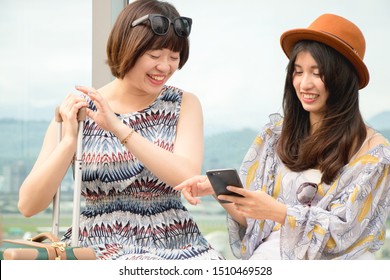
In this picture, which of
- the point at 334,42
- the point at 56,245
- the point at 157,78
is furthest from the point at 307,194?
the point at 56,245

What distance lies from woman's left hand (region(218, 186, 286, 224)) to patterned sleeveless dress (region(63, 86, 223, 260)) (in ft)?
0.86

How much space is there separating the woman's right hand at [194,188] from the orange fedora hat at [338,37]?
652mm

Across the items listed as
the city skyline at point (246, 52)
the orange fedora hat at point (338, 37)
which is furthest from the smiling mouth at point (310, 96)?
the city skyline at point (246, 52)

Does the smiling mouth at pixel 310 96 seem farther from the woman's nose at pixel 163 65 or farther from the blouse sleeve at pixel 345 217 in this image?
the woman's nose at pixel 163 65

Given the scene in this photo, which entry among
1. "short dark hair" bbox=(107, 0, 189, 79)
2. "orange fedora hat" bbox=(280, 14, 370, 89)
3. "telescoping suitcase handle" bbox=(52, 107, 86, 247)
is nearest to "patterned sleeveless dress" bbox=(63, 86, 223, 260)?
"telescoping suitcase handle" bbox=(52, 107, 86, 247)

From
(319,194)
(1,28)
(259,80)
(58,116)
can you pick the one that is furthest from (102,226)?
(1,28)

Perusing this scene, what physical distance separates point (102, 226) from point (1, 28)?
5.54 ft

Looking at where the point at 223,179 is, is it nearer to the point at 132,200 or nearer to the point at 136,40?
the point at 132,200

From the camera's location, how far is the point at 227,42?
4137mm

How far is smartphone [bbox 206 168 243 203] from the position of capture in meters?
2.66

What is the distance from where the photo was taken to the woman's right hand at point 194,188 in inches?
115

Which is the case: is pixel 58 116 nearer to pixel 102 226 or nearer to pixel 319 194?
pixel 102 226

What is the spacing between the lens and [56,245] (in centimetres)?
275
